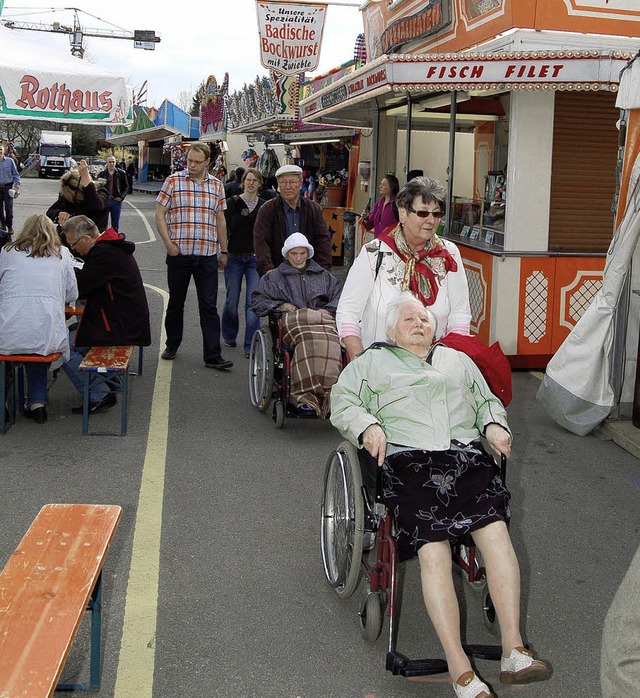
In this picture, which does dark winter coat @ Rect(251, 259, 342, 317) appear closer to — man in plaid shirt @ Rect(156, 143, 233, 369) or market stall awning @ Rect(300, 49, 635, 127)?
man in plaid shirt @ Rect(156, 143, 233, 369)

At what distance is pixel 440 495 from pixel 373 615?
51cm

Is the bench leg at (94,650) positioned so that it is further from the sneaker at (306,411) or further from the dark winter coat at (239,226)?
the dark winter coat at (239,226)

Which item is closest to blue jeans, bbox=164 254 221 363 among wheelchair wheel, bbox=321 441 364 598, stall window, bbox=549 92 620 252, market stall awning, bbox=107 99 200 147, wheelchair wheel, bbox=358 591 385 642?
stall window, bbox=549 92 620 252

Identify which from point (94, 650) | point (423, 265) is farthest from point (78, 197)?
point (94, 650)

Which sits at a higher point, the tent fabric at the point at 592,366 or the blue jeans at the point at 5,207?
the blue jeans at the point at 5,207

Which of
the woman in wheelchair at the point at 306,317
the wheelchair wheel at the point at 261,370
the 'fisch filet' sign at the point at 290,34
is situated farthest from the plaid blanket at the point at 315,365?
the 'fisch filet' sign at the point at 290,34

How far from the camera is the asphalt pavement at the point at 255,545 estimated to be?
133 inches

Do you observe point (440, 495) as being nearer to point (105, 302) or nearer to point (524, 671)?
point (524, 671)

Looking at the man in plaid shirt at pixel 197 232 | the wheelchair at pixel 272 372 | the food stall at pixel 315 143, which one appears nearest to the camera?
the wheelchair at pixel 272 372

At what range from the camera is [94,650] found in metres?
3.18

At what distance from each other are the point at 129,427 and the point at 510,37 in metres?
4.92

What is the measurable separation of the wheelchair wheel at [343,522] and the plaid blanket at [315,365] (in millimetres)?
1832

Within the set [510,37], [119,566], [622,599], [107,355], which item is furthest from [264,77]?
[622,599]

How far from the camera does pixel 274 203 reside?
765 centimetres
